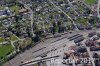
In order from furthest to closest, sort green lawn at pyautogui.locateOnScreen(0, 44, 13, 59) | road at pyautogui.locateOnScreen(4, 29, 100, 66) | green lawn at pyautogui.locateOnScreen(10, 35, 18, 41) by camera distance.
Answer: green lawn at pyautogui.locateOnScreen(10, 35, 18, 41)
green lawn at pyautogui.locateOnScreen(0, 44, 13, 59)
road at pyautogui.locateOnScreen(4, 29, 100, 66)

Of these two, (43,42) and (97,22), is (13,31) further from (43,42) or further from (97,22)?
(97,22)

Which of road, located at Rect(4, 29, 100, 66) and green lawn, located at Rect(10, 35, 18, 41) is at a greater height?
green lawn, located at Rect(10, 35, 18, 41)

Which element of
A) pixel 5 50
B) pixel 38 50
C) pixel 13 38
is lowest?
pixel 38 50

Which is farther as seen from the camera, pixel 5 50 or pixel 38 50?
pixel 38 50

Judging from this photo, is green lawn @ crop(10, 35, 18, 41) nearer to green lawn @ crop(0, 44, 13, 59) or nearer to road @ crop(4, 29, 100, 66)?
green lawn @ crop(0, 44, 13, 59)

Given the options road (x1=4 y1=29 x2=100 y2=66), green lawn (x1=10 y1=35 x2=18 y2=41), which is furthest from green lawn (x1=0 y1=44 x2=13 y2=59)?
green lawn (x1=10 y1=35 x2=18 y2=41)

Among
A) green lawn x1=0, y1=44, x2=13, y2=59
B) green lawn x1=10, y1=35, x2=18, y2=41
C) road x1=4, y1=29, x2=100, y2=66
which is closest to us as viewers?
road x1=4, y1=29, x2=100, y2=66

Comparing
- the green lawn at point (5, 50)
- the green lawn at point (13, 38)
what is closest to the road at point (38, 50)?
the green lawn at point (5, 50)

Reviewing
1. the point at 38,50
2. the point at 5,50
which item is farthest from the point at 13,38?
the point at 38,50

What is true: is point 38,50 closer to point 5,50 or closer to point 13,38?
point 5,50

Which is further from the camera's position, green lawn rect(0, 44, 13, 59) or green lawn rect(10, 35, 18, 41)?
green lawn rect(10, 35, 18, 41)

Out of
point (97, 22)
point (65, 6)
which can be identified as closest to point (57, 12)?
point (65, 6)
